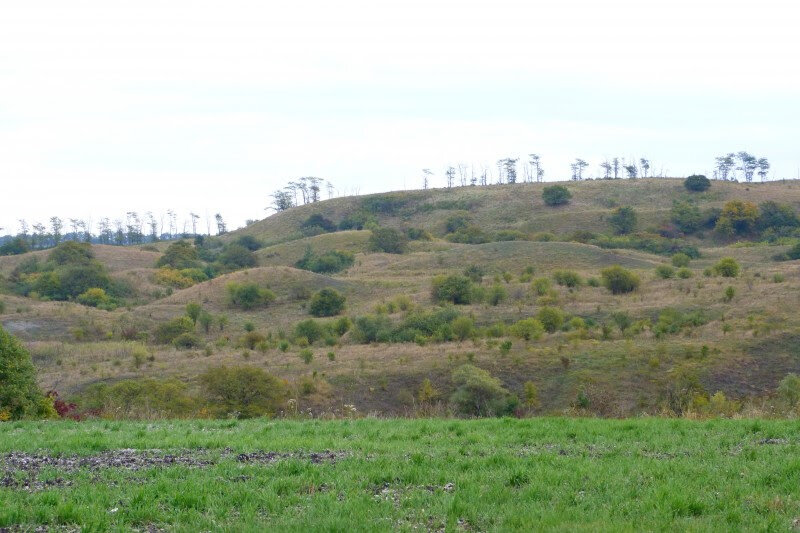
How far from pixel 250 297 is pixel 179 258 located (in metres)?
28.4

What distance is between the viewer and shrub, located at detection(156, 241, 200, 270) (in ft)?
274

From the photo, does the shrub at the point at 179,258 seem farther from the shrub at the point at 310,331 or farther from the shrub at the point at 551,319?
the shrub at the point at 551,319

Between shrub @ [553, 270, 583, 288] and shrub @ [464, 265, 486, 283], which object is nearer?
shrub @ [553, 270, 583, 288]

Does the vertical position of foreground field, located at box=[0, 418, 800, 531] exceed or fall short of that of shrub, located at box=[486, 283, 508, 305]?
it exceeds it

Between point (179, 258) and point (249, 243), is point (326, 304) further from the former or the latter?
point (249, 243)

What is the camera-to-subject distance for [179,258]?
84.9 metres

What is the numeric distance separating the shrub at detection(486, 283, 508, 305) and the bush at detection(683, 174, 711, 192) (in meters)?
61.2

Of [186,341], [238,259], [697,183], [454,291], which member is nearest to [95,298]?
[186,341]

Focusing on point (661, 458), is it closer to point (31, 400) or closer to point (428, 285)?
point (31, 400)

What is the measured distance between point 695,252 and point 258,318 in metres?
39.9

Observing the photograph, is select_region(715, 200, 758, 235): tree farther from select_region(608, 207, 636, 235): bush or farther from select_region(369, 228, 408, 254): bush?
select_region(369, 228, 408, 254): bush

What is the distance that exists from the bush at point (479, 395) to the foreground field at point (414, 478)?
1507 centimetres

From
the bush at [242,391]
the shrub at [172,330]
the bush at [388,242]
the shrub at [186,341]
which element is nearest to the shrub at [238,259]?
the bush at [388,242]

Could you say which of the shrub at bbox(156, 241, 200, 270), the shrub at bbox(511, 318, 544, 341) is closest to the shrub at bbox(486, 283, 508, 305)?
the shrub at bbox(511, 318, 544, 341)
